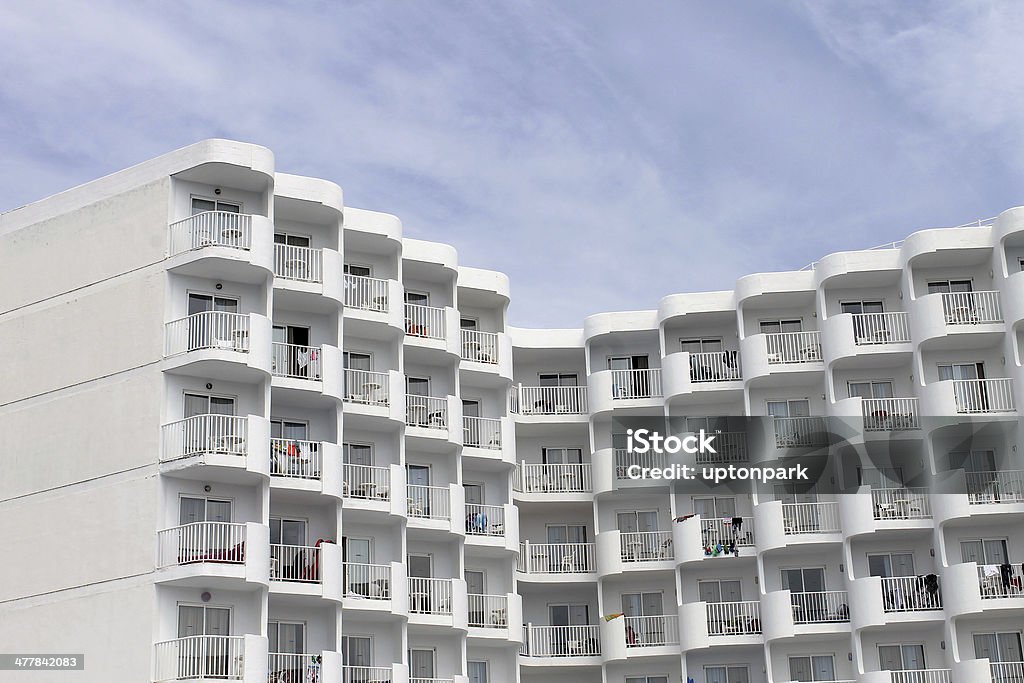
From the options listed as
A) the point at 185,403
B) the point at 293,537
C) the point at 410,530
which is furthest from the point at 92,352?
the point at 410,530

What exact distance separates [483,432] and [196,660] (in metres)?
16.3

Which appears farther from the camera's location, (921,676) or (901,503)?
(901,503)

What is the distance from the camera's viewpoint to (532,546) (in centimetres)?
5466

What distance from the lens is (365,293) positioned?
1927 inches

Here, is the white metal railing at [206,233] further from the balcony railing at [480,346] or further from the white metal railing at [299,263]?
the balcony railing at [480,346]

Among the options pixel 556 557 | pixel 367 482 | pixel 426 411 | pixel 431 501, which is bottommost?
pixel 556 557

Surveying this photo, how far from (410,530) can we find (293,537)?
4.67m

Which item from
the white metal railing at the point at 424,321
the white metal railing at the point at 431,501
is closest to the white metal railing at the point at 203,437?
the white metal railing at the point at 431,501

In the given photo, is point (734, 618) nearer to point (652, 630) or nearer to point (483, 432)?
point (652, 630)

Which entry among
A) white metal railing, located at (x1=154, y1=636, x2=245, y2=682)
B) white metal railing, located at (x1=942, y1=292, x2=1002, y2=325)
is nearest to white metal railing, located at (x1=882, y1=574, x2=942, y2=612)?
white metal railing, located at (x1=942, y1=292, x2=1002, y2=325)

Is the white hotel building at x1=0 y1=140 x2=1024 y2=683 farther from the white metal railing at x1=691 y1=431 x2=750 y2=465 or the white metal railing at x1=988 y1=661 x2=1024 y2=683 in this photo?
the white metal railing at x1=988 y1=661 x2=1024 y2=683

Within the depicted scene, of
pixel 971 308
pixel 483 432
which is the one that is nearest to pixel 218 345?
pixel 483 432

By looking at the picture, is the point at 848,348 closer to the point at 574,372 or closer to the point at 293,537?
the point at 574,372

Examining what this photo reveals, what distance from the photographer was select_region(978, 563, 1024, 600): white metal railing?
48375mm
